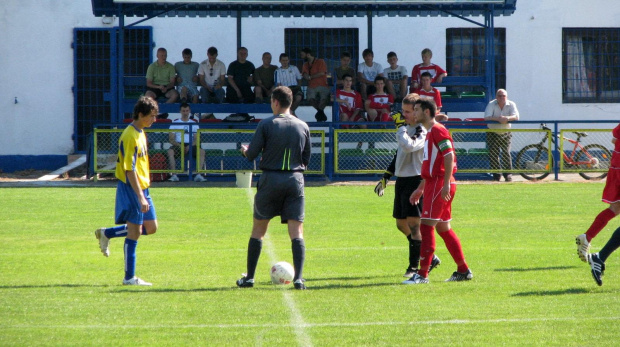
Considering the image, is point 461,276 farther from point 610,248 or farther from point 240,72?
point 240,72

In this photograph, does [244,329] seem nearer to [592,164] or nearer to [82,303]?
[82,303]

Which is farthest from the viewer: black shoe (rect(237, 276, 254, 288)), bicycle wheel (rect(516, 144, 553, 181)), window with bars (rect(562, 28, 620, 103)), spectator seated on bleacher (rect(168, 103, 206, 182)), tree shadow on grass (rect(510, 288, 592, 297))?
window with bars (rect(562, 28, 620, 103))

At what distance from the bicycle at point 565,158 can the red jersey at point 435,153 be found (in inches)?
503

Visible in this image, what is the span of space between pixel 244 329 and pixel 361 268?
3.19 meters

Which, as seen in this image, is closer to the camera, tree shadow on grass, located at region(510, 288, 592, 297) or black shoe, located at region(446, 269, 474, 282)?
tree shadow on grass, located at region(510, 288, 592, 297)

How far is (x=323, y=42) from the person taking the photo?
2500 centimetres

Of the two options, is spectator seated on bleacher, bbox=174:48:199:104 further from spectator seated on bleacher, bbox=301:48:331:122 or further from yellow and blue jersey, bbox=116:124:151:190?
yellow and blue jersey, bbox=116:124:151:190

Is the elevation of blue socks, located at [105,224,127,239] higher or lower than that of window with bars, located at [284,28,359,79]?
lower

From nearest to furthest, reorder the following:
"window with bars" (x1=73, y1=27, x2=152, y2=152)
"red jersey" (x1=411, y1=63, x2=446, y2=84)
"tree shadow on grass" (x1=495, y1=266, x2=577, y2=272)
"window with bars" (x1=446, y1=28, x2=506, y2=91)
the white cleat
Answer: "tree shadow on grass" (x1=495, y1=266, x2=577, y2=272), the white cleat, "red jersey" (x1=411, y1=63, x2=446, y2=84), "window with bars" (x1=73, y1=27, x2=152, y2=152), "window with bars" (x1=446, y1=28, x2=506, y2=91)

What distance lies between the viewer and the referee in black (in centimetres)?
786

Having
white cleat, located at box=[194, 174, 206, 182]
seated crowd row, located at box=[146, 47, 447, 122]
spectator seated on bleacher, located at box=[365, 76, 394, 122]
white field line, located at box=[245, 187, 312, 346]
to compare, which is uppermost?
seated crowd row, located at box=[146, 47, 447, 122]

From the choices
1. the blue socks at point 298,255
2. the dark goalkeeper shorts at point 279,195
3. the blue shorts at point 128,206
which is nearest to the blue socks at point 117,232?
the blue shorts at point 128,206

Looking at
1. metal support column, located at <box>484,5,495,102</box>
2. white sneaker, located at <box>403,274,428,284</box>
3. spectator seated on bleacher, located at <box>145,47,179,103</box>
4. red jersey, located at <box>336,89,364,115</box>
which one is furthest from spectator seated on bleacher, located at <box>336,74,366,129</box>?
white sneaker, located at <box>403,274,428,284</box>

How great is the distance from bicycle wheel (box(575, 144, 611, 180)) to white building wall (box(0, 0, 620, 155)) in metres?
4.47
